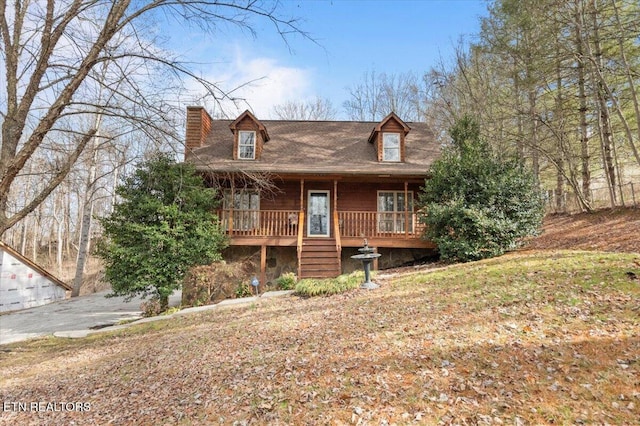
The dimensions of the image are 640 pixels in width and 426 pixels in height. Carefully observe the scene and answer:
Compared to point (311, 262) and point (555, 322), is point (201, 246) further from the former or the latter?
point (555, 322)

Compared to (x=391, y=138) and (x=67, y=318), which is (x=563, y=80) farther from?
(x=67, y=318)

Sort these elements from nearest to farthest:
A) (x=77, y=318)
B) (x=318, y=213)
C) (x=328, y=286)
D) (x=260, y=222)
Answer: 1. (x=328, y=286)
2. (x=77, y=318)
3. (x=260, y=222)
4. (x=318, y=213)

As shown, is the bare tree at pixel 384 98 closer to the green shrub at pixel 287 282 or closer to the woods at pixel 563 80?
the woods at pixel 563 80

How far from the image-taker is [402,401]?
3.32m

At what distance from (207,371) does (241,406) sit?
1294mm

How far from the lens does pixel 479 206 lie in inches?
399

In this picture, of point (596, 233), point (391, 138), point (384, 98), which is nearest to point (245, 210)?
point (391, 138)

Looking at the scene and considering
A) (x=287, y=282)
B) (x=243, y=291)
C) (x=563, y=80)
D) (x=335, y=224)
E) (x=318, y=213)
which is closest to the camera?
(x=287, y=282)

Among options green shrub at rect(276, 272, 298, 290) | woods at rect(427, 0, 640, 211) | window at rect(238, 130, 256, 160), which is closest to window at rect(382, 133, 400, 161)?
woods at rect(427, 0, 640, 211)

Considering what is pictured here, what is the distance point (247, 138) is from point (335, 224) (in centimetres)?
553

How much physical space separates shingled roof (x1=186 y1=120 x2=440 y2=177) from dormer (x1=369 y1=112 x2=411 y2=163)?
0.42 metres

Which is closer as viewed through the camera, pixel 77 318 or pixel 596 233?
pixel 596 233

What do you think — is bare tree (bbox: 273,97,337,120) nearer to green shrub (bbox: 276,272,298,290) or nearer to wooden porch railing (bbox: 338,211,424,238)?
wooden porch railing (bbox: 338,211,424,238)

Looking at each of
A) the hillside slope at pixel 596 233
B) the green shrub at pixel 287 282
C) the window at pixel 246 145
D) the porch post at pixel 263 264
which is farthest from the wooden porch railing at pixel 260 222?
the hillside slope at pixel 596 233
